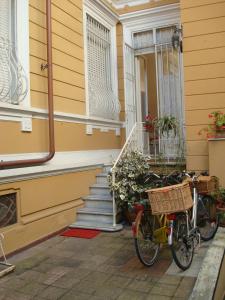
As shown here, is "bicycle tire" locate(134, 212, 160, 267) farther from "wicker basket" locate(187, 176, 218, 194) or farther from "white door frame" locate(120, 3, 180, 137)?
"white door frame" locate(120, 3, 180, 137)

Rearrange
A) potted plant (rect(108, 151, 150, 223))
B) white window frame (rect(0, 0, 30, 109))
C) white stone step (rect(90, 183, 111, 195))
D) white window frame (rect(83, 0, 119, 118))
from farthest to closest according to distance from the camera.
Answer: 1. white window frame (rect(83, 0, 119, 118))
2. white stone step (rect(90, 183, 111, 195))
3. potted plant (rect(108, 151, 150, 223))
4. white window frame (rect(0, 0, 30, 109))

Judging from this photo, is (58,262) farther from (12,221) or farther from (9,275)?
(12,221)

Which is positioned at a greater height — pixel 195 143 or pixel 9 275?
pixel 195 143

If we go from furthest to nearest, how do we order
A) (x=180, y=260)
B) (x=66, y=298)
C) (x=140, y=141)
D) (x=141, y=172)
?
(x=140, y=141) → (x=141, y=172) → (x=180, y=260) → (x=66, y=298)

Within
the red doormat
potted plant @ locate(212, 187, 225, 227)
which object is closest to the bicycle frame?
potted plant @ locate(212, 187, 225, 227)

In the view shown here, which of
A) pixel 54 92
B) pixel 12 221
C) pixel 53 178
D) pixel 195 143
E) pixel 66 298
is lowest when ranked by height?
pixel 66 298

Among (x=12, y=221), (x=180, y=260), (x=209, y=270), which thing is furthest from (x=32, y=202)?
(x=209, y=270)

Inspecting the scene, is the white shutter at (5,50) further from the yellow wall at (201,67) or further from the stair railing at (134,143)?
the yellow wall at (201,67)

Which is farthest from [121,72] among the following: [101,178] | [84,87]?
[101,178]

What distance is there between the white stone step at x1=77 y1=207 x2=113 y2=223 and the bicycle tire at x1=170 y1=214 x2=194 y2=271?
2150mm

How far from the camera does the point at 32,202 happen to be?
5.41 m

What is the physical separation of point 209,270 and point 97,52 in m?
5.62

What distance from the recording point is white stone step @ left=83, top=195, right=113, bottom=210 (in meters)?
6.54

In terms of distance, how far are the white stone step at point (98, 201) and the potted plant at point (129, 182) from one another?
0.33 metres
